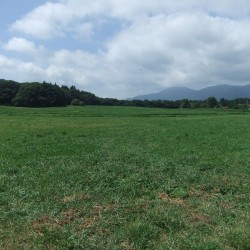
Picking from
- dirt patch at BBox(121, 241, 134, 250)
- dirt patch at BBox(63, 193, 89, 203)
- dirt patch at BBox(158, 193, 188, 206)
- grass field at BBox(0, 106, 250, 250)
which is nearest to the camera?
dirt patch at BBox(121, 241, 134, 250)

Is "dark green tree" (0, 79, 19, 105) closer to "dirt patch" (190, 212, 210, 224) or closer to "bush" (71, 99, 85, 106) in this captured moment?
"bush" (71, 99, 85, 106)

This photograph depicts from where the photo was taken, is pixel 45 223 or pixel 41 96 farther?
pixel 41 96

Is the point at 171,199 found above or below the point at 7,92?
below

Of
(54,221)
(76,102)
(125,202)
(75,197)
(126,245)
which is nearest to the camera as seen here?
(126,245)

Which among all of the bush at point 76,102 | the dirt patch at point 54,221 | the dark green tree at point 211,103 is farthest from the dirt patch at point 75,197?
the dark green tree at point 211,103

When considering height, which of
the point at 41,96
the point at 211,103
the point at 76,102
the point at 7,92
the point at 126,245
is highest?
the point at 7,92

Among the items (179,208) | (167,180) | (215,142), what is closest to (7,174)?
(167,180)

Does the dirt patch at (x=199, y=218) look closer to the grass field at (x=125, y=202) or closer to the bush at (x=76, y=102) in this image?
the grass field at (x=125, y=202)

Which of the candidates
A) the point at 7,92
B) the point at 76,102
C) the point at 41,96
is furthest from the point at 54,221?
the point at 76,102

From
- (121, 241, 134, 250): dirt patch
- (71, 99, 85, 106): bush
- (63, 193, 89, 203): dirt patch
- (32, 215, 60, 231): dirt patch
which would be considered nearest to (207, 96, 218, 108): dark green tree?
(71, 99, 85, 106): bush

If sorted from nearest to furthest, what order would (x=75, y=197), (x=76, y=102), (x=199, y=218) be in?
(x=199, y=218)
(x=75, y=197)
(x=76, y=102)

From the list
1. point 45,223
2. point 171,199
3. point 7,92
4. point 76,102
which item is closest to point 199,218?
point 171,199

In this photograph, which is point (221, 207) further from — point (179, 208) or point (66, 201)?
point (66, 201)

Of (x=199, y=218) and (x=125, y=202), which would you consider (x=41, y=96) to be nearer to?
(x=125, y=202)
